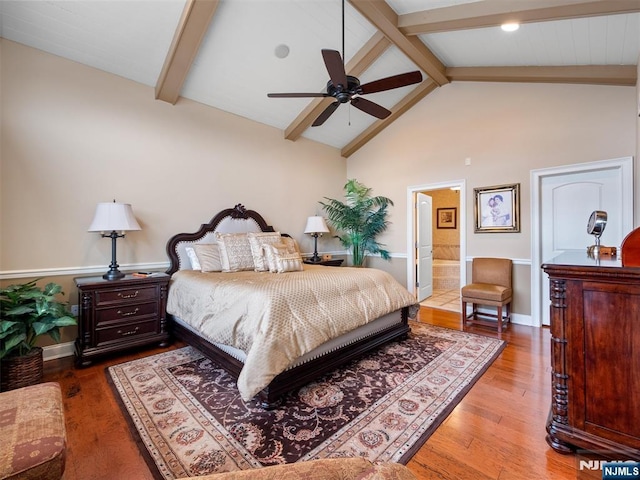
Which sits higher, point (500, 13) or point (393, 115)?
point (393, 115)

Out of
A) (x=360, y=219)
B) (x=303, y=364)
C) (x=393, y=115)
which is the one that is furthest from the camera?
(x=360, y=219)

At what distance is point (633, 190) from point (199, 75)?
5303 millimetres

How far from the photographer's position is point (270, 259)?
3.49 metres

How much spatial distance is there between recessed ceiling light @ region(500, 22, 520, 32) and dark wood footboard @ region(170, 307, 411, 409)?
10.0 feet

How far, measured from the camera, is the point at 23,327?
91.4 inches

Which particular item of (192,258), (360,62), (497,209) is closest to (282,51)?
(360,62)

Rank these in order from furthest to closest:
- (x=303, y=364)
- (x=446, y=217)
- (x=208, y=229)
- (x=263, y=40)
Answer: (x=446, y=217), (x=208, y=229), (x=263, y=40), (x=303, y=364)

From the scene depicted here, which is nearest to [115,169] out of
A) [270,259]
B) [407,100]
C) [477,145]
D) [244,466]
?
[270,259]

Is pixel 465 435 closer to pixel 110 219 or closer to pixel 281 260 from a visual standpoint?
pixel 281 260

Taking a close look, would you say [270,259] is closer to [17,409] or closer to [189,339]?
[189,339]

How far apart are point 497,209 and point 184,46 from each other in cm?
447

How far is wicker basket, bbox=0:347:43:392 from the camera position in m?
2.28

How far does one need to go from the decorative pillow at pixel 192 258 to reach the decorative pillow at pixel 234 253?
1.03 ft

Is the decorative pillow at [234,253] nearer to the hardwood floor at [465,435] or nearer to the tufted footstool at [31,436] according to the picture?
the hardwood floor at [465,435]
